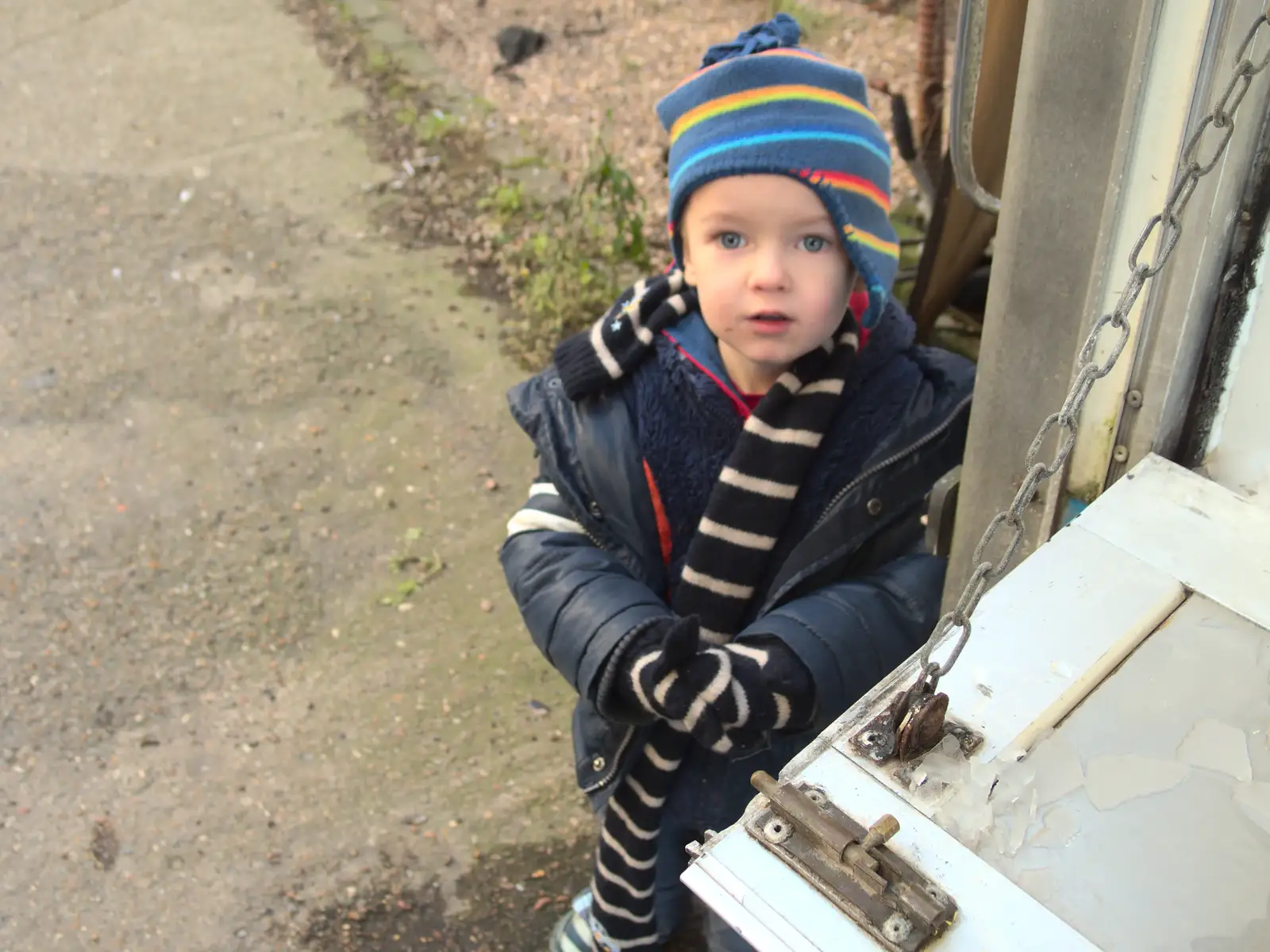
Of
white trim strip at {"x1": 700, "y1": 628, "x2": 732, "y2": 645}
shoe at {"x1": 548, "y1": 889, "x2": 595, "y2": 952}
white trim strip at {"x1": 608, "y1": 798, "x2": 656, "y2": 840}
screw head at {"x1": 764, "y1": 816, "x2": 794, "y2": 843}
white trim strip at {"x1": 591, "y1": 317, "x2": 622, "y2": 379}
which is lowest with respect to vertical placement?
shoe at {"x1": 548, "y1": 889, "x2": 595, "y2": 952}

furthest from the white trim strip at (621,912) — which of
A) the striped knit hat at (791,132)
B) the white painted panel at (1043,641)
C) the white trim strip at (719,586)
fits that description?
the white painted panel at (1043,641)

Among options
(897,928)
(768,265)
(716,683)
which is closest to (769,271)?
(768,265)

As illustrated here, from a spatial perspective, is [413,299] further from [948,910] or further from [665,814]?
[948,910]

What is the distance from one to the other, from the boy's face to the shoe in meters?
1.21

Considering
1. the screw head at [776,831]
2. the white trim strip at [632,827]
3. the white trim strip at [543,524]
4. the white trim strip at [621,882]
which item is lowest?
the white trim strip at [621,882]

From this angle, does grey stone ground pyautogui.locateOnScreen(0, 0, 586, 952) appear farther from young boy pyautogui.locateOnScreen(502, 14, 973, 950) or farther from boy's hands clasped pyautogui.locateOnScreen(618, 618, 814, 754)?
boy's hands clasped pyautogui.locateOnScreen(618, 618, 814, 754)

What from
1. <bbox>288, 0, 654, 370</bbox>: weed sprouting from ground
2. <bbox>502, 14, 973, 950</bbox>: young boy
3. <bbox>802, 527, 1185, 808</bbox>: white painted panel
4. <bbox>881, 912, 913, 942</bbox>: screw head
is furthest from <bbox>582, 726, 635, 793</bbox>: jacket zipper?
<bbox>288, 0, 654, 370</bbox>: weed sprouting from ground

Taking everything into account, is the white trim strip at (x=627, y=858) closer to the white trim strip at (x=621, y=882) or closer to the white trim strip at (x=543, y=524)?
the white trim strip at (x=621, y=882)

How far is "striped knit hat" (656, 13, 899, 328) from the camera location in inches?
57.9

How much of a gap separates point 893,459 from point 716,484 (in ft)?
0.84

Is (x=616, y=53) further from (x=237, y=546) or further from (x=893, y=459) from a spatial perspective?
(x=893, y=459)

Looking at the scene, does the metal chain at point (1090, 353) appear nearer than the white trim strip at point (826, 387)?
Yes

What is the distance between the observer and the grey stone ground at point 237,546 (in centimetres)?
244

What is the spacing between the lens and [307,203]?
4328 millimetres
